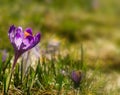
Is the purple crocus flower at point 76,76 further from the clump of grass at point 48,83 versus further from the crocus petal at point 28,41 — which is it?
the crocus petal at point 28,41

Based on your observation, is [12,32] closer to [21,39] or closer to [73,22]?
[21,39]

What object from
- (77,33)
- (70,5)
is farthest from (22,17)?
(70,5)

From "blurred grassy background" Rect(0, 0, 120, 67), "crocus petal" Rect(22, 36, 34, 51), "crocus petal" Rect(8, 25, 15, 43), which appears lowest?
"crocus petal" Rect(22, 36, 34, 51)

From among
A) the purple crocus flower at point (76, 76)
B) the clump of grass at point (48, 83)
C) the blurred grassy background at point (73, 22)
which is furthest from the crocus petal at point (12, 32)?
the blurred grassy background at point (73, 22)

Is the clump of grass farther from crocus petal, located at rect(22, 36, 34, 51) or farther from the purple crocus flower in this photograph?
crocus petal, located at rect(22, 36, 34, 51)

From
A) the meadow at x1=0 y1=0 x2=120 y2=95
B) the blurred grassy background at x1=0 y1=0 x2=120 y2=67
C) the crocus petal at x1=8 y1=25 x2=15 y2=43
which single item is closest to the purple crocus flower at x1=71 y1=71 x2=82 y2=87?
the meadow at x1=0 y1=0 x2=120 y2=95

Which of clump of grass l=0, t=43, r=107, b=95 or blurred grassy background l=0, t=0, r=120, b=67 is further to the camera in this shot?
blurred grassy background l=0, t=0, r=120, b=67

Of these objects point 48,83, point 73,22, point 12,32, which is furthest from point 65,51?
point 73,22

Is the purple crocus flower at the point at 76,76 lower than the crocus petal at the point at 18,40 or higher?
lower
